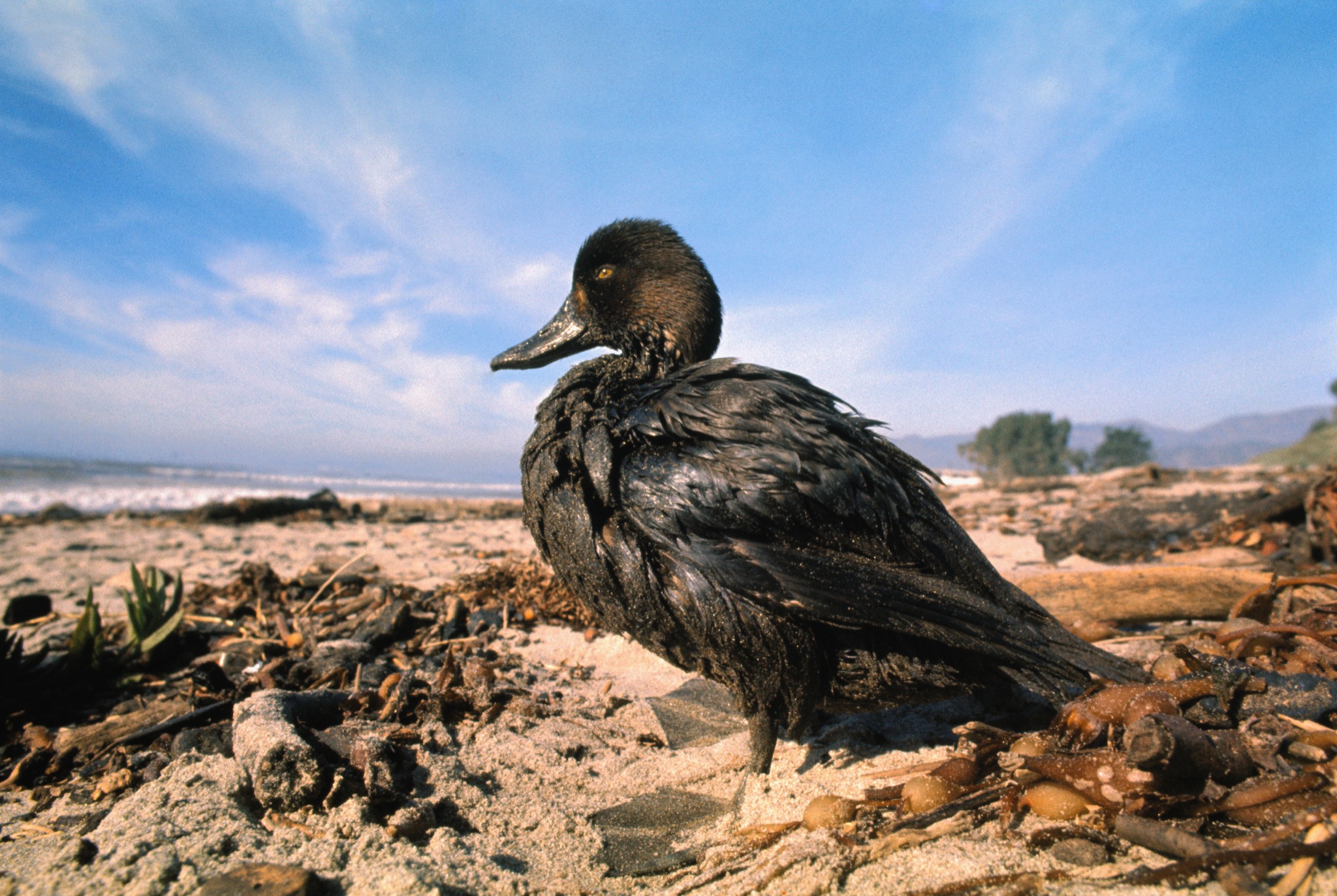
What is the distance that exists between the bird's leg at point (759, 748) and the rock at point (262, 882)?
1.41m

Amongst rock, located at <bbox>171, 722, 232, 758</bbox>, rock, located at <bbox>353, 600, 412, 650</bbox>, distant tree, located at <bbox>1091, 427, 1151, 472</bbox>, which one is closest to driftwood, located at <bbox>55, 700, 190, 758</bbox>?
rock, located at <bbox>171, 722, 232, 758</bbox>

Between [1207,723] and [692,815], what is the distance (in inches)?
65.8

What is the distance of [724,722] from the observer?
2928mm

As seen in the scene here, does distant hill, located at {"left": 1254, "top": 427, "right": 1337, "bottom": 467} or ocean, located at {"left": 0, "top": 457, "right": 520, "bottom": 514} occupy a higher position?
distant hill, located at {"left": 1254, "top": 427, "right": 1337, "bottom": 467}

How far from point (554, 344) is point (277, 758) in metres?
2.31

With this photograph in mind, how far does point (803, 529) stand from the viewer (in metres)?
2.18

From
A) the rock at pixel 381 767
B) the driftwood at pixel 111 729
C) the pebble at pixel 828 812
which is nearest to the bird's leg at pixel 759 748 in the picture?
the pebble at pixel 828 812

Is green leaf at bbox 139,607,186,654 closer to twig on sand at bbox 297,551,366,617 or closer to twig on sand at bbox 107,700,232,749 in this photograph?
twig on sand at bbox 297,551,366,617

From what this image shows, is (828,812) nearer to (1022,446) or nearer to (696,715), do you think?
(696,715)

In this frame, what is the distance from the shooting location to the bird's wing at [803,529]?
2.11m

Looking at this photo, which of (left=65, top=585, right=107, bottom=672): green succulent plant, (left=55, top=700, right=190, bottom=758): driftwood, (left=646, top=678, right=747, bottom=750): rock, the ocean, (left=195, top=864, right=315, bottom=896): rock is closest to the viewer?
(left=195, top=864, right=315, bottom=896): rock

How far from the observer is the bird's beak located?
3.57 metres

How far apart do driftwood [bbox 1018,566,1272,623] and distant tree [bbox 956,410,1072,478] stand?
3903 cm

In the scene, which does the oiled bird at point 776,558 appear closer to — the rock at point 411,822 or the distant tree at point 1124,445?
the rock at point 411,822
